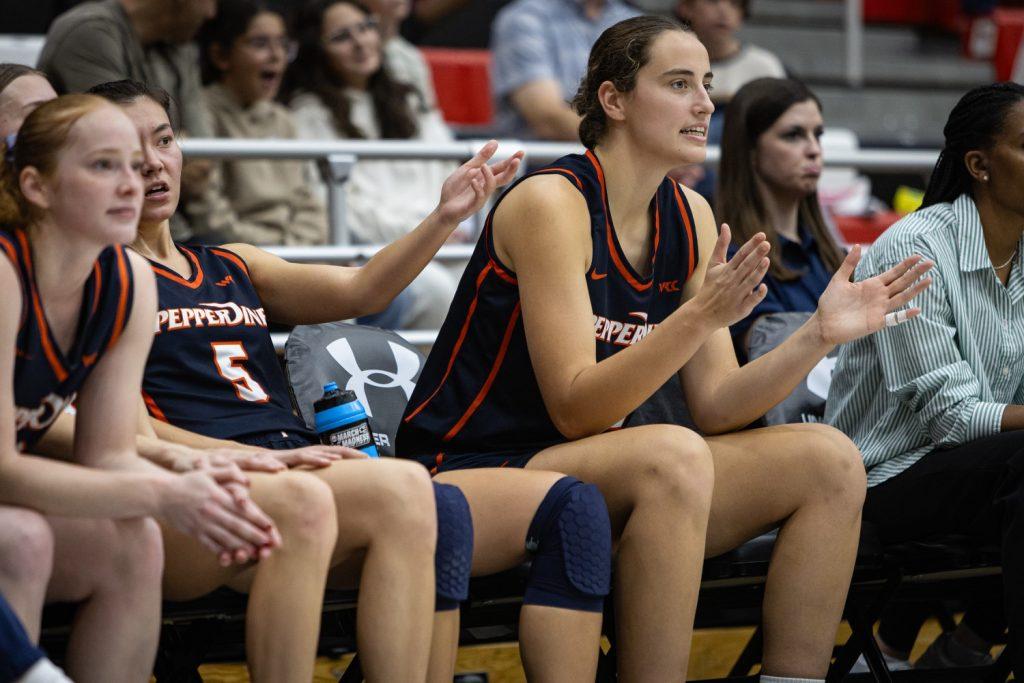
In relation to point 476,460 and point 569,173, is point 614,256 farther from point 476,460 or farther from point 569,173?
point 476,460

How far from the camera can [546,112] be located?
16.9ft

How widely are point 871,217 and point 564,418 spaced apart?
373 centimetres

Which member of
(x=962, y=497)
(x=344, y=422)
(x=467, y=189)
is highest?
(x=467, y=189)

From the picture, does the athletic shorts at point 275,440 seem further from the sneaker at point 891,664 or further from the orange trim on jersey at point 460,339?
the sneaker at point 891,664

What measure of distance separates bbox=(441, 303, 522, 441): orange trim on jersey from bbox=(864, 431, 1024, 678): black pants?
852mm

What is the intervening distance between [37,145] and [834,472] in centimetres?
148

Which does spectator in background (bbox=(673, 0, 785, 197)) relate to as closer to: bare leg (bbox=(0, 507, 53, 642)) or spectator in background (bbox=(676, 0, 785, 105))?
spectator in background (bbox=(676, 0, 785, 105))

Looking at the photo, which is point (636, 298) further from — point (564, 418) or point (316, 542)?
point (316, 542)

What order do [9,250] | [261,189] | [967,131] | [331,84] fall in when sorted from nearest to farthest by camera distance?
[9,250]
[967,131]
[261,189]
[331,84]

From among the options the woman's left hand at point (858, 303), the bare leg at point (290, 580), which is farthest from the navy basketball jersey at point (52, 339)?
the woman's left hand at point (858, 303)

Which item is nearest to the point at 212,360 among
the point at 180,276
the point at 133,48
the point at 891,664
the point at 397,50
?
the point at 180,276

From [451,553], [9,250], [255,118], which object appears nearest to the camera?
[9,250]

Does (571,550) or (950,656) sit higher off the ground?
(571,550)

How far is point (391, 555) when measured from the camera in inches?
85.4
